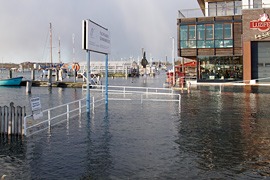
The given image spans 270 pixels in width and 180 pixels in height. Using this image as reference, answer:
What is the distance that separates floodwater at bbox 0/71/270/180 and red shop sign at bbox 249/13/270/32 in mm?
33453

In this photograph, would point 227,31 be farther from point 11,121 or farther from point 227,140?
point 11,121

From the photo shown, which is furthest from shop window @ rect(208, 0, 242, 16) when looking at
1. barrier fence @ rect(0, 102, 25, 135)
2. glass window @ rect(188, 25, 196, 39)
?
barrier fence @ rect(0, 102, 25, 135)

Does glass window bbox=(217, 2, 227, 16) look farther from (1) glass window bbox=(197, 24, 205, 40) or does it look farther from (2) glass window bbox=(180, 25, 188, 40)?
(2) glass window bbox=(180, 25, 188, 40)

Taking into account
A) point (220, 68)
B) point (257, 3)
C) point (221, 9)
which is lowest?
point (220, 68)

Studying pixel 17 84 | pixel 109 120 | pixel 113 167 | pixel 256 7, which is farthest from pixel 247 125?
pixel 17 84

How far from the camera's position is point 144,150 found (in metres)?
11.2

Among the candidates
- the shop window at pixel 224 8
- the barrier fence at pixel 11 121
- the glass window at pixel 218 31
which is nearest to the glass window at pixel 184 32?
the glass window at pixel 218 31

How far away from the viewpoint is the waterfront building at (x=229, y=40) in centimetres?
4828

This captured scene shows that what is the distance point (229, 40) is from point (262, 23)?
5.31 metres

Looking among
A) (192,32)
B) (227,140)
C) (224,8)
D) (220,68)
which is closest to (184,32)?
(192,32)

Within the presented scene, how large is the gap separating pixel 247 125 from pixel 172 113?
17.8ft

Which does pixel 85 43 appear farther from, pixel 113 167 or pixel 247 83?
pixel 247 83

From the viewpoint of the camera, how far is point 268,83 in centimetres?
4844

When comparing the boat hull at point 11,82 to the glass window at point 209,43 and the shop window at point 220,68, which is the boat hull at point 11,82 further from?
the glass window at point 209,43
